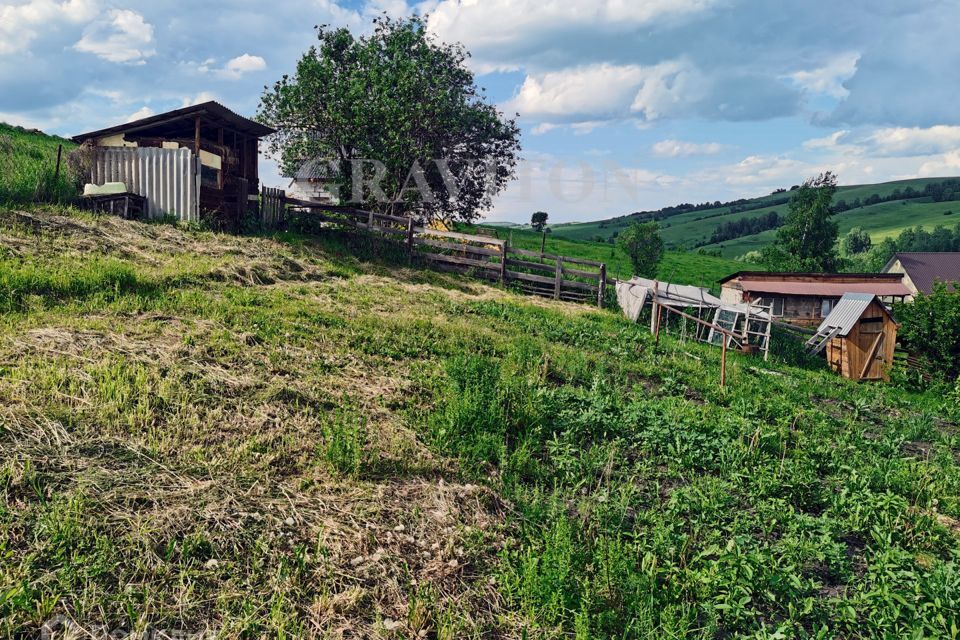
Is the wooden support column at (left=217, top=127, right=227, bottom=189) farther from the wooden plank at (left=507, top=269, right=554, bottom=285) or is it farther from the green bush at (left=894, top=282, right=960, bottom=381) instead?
the green bush at (left=894, top=282, right=960, bottom=381)

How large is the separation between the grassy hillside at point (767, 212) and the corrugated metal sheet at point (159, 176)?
7491 centimetres

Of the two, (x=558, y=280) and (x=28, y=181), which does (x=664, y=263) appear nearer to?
(x=558, y=280)

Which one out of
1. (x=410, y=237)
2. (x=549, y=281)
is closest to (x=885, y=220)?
(x=549, y=281)

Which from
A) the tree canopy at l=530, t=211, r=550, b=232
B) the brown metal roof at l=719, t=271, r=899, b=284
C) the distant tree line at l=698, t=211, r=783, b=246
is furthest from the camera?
the distant tree line at l=698, t=211, r=783, b=246

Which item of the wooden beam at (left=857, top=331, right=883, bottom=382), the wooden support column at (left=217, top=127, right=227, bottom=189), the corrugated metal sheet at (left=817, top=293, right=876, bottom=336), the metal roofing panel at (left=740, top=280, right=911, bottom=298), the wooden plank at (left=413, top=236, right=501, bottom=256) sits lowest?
the wooden beam at (left=857, top=331, right=883, bottom=382)

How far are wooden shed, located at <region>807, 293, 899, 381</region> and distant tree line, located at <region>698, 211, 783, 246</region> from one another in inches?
3122

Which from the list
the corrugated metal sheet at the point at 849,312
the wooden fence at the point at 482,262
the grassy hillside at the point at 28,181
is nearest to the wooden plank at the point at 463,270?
the wooden fence at the point at 482,262

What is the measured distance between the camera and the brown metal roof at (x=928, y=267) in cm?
4353

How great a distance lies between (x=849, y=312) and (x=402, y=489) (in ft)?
66.0

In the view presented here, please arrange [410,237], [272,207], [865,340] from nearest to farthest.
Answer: [865,340] → [272,207] → [410,237]

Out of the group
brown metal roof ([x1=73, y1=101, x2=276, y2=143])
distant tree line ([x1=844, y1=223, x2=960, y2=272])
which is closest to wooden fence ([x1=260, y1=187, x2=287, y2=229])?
brown metal roof ([x1=73, y1=101, x2=276, y2=143])

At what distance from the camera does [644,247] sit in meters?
36.6

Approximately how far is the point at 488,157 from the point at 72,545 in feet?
90.2

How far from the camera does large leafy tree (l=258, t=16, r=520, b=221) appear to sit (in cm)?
2388
